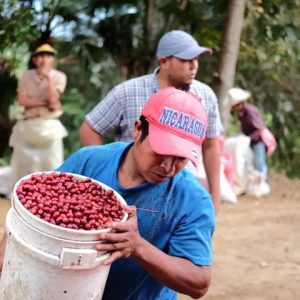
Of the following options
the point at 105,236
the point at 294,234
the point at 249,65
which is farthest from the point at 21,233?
the point at 249,65

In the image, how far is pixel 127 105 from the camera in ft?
13.7

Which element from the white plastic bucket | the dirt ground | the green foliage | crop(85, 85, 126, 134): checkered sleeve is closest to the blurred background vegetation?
the green foliage

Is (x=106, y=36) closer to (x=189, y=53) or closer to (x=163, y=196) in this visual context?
(x=189, y=53)

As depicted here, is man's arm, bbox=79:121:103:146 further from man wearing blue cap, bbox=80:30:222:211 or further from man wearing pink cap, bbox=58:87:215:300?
man wearing pink cap, bbox=58:87:215:300

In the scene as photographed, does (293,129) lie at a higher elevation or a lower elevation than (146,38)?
lower

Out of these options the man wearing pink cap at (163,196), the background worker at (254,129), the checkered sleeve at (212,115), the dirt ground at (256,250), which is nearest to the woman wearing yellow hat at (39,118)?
the dirt ground at (256,250)

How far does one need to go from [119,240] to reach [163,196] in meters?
0.36

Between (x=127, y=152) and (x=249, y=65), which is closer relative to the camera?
(x=127, y=152)

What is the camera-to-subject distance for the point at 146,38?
10180 mm

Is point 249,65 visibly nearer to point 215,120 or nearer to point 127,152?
point 215,120

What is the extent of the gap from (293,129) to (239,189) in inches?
121

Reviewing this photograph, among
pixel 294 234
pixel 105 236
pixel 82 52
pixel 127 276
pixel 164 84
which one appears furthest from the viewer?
pixel 82 52

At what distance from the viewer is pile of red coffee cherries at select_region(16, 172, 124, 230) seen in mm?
1928

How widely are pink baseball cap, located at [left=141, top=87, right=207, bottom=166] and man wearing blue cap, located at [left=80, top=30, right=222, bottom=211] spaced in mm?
1931
